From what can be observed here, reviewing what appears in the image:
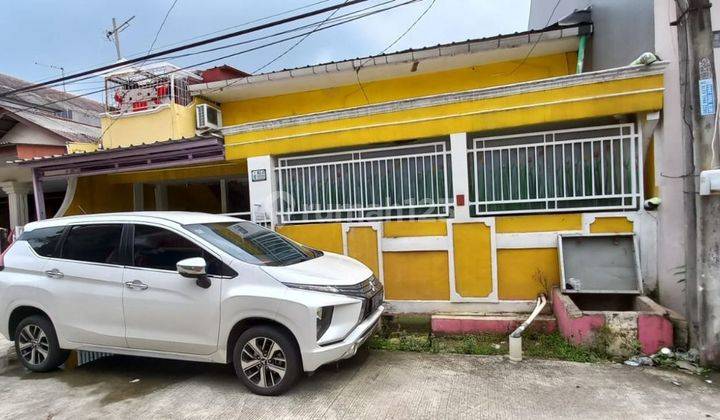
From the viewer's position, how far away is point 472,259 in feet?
18.6

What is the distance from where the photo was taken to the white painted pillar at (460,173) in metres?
5.71

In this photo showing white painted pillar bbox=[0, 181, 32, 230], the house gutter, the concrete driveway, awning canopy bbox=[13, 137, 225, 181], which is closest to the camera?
the concrete driveway

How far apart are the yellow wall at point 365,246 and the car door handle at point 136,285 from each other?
2.84 meters

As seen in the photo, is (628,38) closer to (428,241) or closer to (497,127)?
(497,127)

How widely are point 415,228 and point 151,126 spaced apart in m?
7.40

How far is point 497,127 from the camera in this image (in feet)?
18.1

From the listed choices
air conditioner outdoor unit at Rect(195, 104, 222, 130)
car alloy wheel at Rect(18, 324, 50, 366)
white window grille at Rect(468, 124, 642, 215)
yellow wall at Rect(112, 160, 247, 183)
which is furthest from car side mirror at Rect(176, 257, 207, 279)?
air conditioner outdoor unit at Rect(195, 104, 222, 130)

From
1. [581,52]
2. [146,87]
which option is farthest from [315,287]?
[146,87]

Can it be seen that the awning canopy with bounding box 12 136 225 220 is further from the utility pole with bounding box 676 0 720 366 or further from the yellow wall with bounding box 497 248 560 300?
the utility pole with bounding box 676 0 720 366

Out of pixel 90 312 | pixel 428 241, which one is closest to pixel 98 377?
pixel 90 312

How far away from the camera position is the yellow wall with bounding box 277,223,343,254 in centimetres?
630

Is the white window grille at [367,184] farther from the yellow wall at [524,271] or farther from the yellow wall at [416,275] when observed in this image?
the yellow wall at [524,271]

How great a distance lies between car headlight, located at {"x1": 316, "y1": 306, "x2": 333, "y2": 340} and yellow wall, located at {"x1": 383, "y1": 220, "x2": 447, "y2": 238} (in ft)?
7.86

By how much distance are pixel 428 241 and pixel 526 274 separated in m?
1.31
